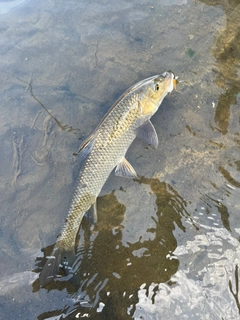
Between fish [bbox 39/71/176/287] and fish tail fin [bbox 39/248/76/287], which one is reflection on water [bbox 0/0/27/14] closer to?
fish [bbox 39/71/176/287]

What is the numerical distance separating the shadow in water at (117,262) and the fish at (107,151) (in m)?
0.17

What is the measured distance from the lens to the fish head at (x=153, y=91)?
3.95 meters

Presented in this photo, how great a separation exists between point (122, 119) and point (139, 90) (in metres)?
0.50

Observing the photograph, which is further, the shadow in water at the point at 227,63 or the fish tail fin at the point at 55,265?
the shadow in water at the point at 227,63

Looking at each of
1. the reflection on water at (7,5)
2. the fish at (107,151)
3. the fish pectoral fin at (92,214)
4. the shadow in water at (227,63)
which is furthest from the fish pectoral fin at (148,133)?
the reflection on water at (7,5)

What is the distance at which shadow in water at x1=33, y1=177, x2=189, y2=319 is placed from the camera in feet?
10.7

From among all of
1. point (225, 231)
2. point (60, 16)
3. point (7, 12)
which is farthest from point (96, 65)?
point (225, 231)

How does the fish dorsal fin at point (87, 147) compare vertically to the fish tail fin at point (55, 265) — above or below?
above

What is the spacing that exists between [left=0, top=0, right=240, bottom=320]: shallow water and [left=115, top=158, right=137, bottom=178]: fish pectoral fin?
0.11 metres

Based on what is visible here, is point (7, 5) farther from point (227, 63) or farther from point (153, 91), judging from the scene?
point (227, 63)

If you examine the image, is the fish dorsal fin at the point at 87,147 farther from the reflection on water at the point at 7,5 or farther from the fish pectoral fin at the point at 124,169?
the reflection on water at the point at 7,5

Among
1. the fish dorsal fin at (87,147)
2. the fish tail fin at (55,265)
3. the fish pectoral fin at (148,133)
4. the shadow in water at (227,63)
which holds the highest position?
the shadow in water at (227,63)

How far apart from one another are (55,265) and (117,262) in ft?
2.35

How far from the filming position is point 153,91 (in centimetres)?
399
